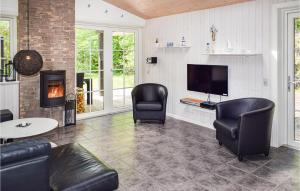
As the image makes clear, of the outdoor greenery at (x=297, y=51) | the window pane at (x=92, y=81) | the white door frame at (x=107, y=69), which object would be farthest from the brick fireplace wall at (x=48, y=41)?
the outdoor greenery at (x=297, y=51)

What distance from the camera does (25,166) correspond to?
6.93 ft

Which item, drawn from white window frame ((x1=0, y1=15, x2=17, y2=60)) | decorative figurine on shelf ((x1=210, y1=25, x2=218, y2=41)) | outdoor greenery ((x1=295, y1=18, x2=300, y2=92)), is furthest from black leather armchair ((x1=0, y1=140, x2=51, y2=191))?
decorative figurine on shelf ((x1=210, y1=25, x2=218, y2=41))

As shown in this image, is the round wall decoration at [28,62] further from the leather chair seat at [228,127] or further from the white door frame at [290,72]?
the white door frame at [290,72]

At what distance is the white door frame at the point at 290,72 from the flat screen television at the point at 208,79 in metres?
1.12

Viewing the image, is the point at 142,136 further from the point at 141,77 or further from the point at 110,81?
the point at 141,77

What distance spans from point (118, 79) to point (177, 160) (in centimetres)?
364

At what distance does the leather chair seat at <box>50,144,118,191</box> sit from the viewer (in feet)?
7.87

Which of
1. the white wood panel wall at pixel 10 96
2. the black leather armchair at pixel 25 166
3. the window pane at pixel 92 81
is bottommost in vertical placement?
the black leather armchair at pixel 25 166

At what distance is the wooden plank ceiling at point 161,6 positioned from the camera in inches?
205

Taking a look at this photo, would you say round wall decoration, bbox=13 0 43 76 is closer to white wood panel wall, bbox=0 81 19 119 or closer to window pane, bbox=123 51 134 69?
white wood panel wall, bbox=0 81 19 119

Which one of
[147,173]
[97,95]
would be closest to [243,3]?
[147,173]

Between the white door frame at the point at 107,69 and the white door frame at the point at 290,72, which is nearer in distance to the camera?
the white door frame at the point at 290,72

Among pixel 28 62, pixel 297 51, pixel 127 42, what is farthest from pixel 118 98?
pixel 297 51

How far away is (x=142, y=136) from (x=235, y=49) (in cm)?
240
